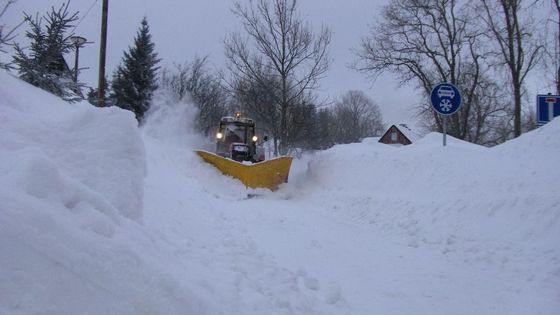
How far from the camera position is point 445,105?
359 inches

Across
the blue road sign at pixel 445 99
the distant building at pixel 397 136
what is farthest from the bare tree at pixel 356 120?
the blue road sign at pixel 445 99

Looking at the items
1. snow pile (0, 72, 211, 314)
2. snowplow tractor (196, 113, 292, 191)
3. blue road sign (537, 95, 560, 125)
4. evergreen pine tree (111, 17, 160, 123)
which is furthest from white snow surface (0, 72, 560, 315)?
evergreen pine tree (111, 17, 160, 123)

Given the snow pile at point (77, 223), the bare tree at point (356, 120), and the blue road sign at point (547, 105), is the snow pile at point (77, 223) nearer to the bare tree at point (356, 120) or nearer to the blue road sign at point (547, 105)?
the blue road sign at point (547, 105)

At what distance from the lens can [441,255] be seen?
20.6 feet

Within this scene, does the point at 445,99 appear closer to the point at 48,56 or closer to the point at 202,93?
the point at 48,56

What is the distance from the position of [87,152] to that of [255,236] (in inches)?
123

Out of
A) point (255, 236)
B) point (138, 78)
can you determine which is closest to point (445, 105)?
point (255, 236)

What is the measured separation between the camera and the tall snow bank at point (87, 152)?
3756 mm

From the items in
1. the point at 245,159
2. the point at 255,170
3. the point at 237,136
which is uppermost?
the point at 237,136

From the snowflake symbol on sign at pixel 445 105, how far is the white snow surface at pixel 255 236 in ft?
3.29

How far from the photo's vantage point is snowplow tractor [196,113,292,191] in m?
13.6

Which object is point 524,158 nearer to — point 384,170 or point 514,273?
point 514,273

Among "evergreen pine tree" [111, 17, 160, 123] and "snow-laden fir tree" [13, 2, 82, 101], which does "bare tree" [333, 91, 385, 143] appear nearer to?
"evergreen pine tree" [111, 17, 160, 123]

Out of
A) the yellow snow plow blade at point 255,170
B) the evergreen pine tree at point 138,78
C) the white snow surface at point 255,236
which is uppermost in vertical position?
the evergreen pine tree at point 138,78
